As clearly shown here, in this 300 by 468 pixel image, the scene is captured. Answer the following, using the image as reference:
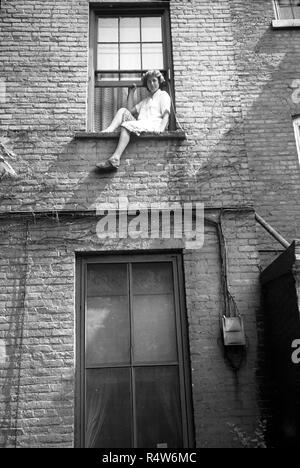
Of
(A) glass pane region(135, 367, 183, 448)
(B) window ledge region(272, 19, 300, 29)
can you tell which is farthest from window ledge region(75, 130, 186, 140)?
(A) glass pane region(135, 367, 183, 448)

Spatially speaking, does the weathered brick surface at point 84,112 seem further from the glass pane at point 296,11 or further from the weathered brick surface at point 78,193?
the glass pane at point 296,11

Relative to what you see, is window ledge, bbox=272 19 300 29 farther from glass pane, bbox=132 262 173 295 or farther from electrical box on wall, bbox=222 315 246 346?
electrical box on wall, bbox=222 315 246 346

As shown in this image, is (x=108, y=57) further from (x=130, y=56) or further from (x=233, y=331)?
(x=233, y=331)

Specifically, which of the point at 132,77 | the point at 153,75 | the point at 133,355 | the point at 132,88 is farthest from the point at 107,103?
the point at 133,355

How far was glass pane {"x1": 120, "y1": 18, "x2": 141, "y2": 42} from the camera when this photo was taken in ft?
24.1

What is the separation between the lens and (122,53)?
725 cm

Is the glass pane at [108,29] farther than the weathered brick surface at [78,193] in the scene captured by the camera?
Yes

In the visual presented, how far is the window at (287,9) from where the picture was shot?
803 cm

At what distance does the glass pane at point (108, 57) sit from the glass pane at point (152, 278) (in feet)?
9.75

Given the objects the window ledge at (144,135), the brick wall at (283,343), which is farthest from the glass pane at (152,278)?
the window ledge at (144,135)

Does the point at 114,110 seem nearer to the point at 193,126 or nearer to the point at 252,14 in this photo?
the point at 193,126

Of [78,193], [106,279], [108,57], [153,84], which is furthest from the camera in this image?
[108,57]

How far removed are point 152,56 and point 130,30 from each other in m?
0.57

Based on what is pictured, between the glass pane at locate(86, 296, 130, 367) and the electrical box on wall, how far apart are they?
1074 millimetres
